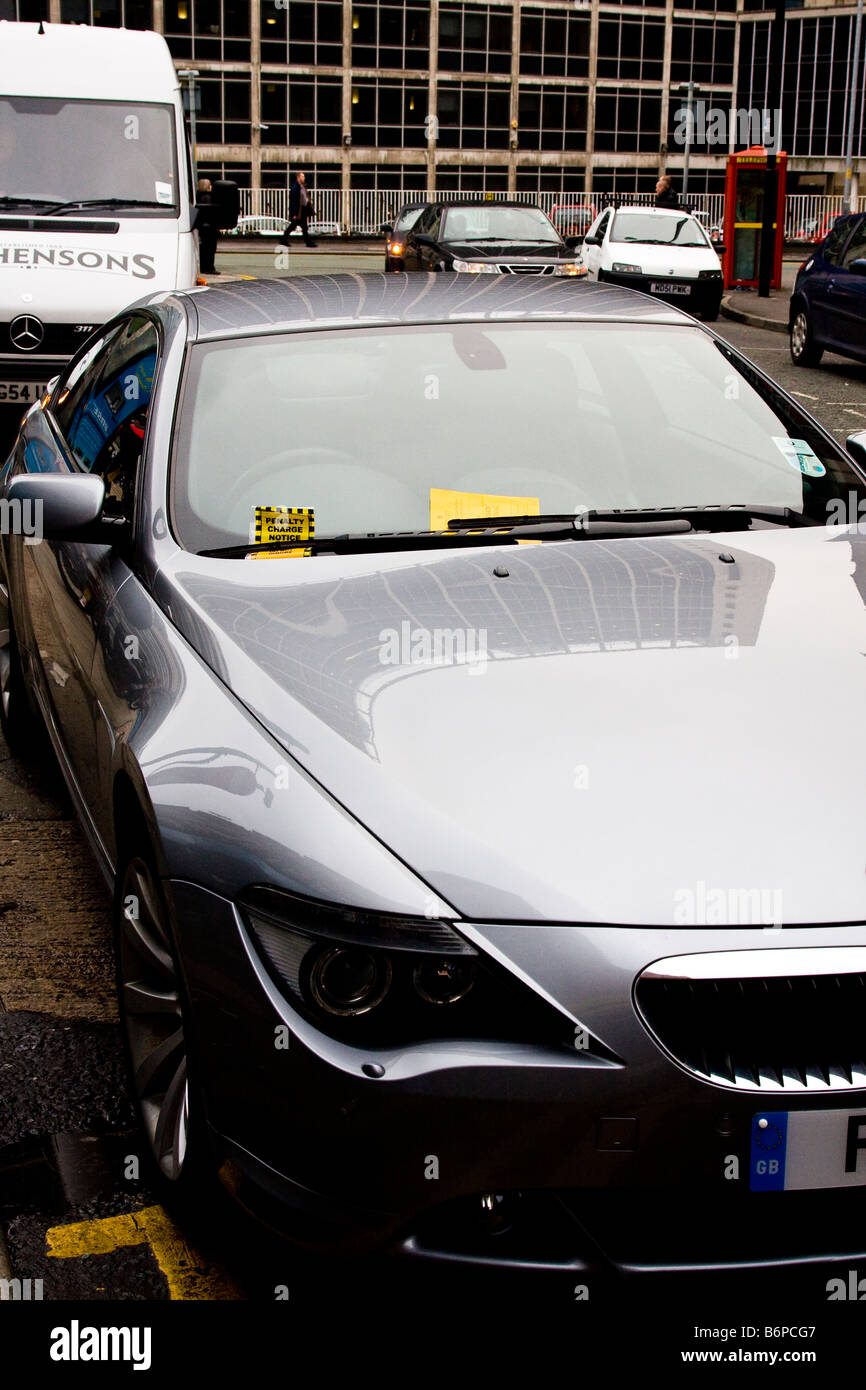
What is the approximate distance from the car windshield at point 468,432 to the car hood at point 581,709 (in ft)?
0.86

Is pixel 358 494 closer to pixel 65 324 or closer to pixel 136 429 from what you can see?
pixel 136 429

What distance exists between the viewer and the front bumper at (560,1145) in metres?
1.85

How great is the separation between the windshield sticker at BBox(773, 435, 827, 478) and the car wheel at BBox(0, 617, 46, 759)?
7.80ft

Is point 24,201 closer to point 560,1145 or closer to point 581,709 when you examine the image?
point 581,709

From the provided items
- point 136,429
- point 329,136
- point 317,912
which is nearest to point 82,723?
point 136,429

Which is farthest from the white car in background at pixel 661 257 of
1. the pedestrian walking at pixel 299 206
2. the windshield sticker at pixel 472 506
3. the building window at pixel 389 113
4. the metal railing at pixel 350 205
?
the building window at pixel 389 113

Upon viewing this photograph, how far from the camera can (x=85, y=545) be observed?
3.48 m

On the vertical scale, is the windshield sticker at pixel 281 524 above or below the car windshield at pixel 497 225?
below

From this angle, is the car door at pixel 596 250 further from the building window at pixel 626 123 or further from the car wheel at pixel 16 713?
the building window at pixel 626 123

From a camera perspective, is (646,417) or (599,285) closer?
(646,417)

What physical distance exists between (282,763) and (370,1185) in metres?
0.60

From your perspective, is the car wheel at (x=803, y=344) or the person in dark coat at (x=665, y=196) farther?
the person in dark coat at (x=665, y=196)

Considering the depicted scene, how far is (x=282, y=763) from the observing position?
220 centimetres

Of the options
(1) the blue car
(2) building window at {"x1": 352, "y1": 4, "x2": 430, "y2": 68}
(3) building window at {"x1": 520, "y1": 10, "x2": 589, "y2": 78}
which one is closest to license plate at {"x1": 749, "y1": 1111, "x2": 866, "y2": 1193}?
(1) the blue car
